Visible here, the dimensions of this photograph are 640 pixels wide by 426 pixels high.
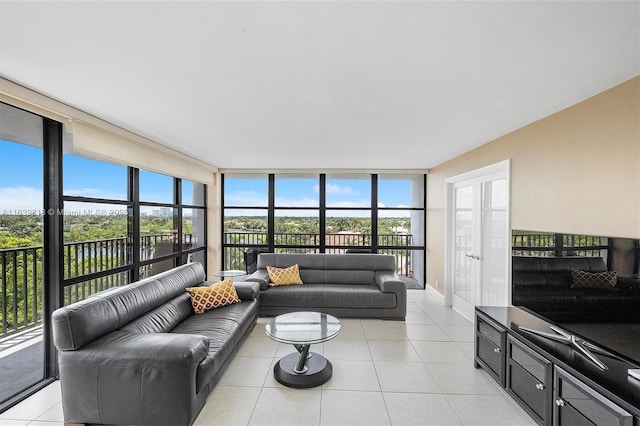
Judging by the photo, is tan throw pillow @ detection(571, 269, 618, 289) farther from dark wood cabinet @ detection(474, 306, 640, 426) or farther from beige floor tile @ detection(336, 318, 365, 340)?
beige floor tile @ detection(336, 318, 365, 340)

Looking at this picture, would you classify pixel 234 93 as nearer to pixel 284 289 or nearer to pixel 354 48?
pixel 354 48

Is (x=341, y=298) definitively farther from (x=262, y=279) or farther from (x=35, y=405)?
(x=35, y=405)

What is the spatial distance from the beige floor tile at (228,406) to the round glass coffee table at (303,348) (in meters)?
0.30

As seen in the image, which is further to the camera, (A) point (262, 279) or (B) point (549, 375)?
(A) point (262, 279)

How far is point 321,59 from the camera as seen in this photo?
1.68m

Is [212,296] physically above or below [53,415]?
above

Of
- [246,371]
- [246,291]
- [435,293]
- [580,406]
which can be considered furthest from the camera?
[435,293]

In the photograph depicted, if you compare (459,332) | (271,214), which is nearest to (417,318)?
(459,332)

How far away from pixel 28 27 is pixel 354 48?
1645 mm

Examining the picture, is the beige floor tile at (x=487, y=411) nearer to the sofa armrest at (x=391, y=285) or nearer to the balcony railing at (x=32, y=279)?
the sofa armrest at (x=391, y=285)

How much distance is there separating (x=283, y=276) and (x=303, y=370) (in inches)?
77.3

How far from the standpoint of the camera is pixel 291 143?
146 inches

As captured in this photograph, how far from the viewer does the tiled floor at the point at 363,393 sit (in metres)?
2.09

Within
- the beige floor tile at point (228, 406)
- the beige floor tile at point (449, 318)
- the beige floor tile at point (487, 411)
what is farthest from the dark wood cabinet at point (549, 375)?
the beige floor tile at point (228, 406)
